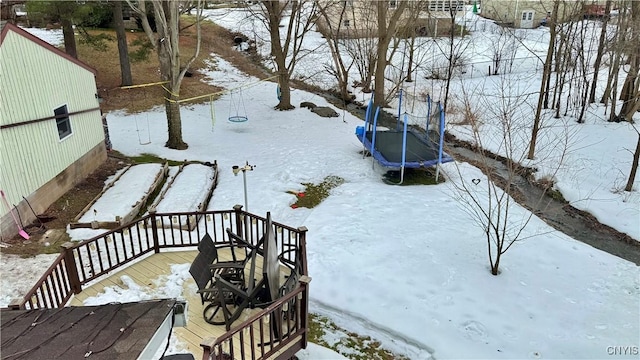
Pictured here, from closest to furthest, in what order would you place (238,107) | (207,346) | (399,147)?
(207,346) < (399,147) < (238,107)

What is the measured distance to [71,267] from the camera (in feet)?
19.0

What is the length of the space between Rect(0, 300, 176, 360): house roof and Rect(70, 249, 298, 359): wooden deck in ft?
6.41

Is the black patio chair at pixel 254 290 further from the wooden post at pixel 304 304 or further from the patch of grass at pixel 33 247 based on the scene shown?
the patch of grass at pixel 33 247

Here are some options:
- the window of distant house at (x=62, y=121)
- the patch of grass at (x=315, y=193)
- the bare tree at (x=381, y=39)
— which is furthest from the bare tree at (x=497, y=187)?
the window of distant house at (x=62, y=121)

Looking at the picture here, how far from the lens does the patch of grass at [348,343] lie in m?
6.31

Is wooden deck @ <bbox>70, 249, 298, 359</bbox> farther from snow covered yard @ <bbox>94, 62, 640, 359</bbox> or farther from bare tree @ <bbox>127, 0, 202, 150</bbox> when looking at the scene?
bare tree @ <bbox>127, 0, 202, 150</bbox>

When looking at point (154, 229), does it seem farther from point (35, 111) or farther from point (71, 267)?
point (35, 111)

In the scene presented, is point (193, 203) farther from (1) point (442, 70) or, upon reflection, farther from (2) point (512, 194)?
(1) point (442, 70)

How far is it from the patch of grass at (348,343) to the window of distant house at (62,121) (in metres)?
7.65

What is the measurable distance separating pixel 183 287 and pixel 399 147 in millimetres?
9395

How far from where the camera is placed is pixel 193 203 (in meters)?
9.91

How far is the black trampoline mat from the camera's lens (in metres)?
13.0

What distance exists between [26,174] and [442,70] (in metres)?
22.5

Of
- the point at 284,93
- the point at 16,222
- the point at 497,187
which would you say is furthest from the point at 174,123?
the point at 497,187
